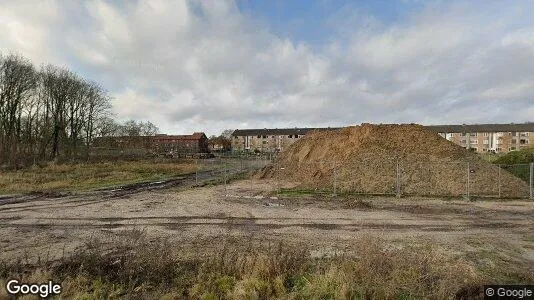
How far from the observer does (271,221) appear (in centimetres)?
1399

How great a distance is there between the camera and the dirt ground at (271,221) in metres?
10.5

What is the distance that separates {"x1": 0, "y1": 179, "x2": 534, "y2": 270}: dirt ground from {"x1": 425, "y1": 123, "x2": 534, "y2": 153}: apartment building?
108 m

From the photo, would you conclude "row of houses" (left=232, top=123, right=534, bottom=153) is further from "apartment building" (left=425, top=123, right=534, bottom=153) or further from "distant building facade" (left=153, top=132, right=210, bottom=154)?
"distant building facade" (left=153, top=132, right=210, bottom=154)

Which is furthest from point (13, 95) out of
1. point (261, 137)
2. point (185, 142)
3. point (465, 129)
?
point (465, 129)

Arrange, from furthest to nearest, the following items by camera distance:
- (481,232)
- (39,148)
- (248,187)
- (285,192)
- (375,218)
→ (39,148) < (248,187) < (285,192) < (375,218) < (481,232)

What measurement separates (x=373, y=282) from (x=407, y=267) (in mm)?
1174

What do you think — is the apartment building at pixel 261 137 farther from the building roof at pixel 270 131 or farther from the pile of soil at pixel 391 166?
the pile of soil at pixel 391 166

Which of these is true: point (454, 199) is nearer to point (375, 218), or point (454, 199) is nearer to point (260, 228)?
point (375, 218)

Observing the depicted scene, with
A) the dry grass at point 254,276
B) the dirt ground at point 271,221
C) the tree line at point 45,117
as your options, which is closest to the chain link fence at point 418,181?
the dirt ground at point 271,221

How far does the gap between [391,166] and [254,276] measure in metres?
20.5

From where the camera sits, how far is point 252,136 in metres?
136

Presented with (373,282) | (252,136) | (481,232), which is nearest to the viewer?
(373,282)

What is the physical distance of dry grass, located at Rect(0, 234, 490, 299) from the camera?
6445 millimetres

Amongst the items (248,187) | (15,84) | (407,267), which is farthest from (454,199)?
(15,84)
